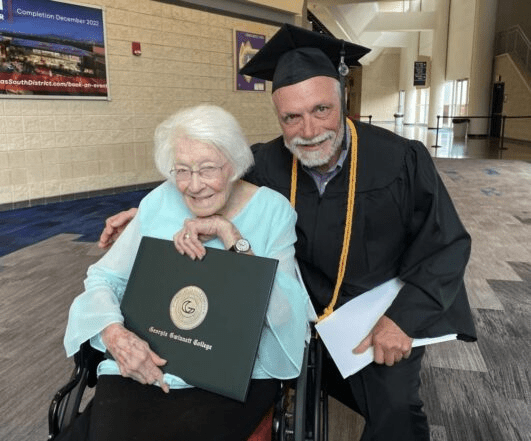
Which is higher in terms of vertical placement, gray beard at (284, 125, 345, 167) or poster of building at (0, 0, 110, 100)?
poster of building at (0, 0, 110, 100)

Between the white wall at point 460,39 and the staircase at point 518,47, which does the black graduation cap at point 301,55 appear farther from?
the white wall at point 460,39

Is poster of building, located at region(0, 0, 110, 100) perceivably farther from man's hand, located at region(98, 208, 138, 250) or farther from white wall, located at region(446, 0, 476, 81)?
white wall, located at region(446, 0, 476, 81)

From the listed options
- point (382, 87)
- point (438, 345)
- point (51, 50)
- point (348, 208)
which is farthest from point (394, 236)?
point (382, 87)

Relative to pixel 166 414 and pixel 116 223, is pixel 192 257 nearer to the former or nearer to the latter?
pixel 166 414

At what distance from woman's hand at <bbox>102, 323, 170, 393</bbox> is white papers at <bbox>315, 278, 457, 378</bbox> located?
56 centimetres

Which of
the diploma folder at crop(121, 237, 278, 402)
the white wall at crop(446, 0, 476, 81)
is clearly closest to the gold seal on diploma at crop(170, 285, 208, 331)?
the diploma folder at crop(121, 237, 278, 402)

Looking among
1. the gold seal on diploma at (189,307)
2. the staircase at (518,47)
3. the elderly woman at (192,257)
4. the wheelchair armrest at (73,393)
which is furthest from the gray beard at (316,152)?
the staircase at (518,47)

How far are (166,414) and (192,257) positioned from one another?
375mm

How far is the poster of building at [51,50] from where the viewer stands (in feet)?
19.5

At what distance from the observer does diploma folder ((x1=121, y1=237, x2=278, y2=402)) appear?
115 centimetres

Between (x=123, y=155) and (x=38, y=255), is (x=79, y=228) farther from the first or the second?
(x=123, y=155)

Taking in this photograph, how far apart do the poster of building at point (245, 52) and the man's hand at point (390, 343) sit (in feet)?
25.2

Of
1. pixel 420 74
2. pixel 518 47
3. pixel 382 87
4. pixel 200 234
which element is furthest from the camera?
pixel 382 87

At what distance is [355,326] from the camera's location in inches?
61.9
